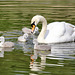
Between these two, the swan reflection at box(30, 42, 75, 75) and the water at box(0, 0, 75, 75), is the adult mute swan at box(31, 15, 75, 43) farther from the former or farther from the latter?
the swan reflection at box(30, 42, 75, 75)

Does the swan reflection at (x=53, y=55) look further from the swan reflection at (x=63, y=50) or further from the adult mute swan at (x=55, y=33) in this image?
the adult mute swan at (x=55, y=33)

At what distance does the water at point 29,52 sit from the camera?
10797 mm

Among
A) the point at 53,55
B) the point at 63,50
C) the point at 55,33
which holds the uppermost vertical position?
the point at 55,33

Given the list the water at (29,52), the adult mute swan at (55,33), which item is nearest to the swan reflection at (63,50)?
the water at (29,52)

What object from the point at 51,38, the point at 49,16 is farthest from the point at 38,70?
the point at 49,16

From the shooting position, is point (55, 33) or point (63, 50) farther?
Result: point (55, 33)

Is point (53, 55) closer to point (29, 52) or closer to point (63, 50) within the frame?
point (63, 50)

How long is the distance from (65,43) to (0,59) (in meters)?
3.78

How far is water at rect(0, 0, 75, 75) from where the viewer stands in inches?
425

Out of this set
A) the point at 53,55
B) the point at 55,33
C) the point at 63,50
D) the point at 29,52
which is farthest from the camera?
the point at 55,33

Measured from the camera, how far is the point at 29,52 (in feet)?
42.8

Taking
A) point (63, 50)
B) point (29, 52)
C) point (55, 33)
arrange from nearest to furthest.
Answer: point (29, 52) → point (63, 50) → point (55, 33)

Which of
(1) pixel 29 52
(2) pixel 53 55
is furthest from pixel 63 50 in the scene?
(1) pixel 29 52

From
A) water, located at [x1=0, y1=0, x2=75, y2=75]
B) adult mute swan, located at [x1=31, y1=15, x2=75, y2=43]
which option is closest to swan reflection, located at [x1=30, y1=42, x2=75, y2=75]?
water, located at [x1=0, y1=0, x2=75, y2=75]
